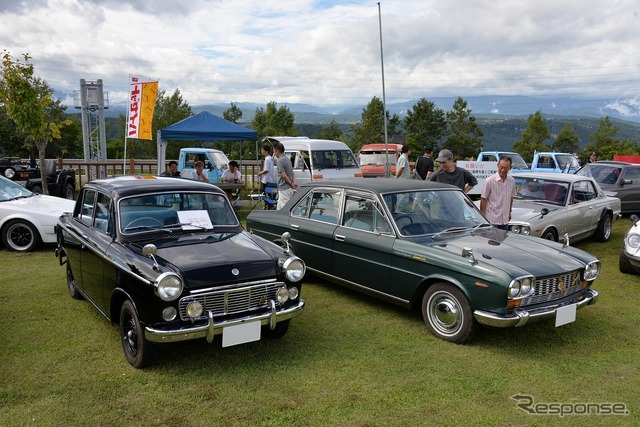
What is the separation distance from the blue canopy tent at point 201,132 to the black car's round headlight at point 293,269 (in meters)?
10.2

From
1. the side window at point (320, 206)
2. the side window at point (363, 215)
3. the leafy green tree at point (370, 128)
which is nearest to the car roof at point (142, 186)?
the side window at point (320, 206)

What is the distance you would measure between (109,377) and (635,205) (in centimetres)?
1282

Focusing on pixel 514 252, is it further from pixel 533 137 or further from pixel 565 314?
pixel 533 137

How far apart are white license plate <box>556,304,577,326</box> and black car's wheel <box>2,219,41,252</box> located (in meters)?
8.16

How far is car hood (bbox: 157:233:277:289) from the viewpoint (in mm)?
3910

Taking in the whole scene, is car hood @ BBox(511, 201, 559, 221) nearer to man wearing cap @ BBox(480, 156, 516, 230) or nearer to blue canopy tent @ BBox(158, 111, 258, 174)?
man wearing cap @ BBox(480, 156, 516, 230)

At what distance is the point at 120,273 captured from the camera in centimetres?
416

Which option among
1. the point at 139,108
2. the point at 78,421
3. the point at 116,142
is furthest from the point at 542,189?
the point at 116,142

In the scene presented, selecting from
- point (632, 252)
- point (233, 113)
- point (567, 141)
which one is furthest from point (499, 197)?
point (567, 141)

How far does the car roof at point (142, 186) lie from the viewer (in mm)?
4867

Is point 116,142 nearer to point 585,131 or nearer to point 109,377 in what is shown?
point 109,377

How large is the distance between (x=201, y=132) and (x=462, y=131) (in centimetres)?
4191

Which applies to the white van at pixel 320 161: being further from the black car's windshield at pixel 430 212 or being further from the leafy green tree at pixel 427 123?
the leafy green tree at pixel 427 123

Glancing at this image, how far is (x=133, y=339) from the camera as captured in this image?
4160mm
